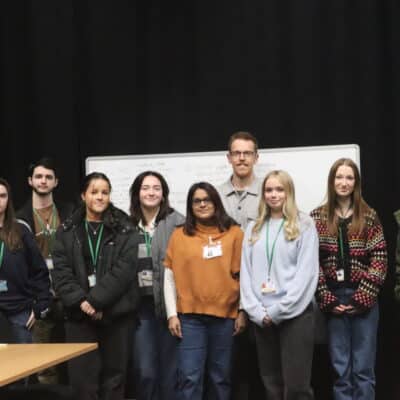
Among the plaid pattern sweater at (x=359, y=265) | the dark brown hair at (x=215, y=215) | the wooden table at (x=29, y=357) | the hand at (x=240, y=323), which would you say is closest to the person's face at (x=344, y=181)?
the plaid pattern sweater at (x=359, y=265)

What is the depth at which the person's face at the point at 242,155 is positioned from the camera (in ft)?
12.8

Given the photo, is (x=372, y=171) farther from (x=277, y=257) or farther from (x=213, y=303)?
(x=213, y=303)

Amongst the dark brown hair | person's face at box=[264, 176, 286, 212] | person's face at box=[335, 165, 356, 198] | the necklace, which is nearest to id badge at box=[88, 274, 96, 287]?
the necklace

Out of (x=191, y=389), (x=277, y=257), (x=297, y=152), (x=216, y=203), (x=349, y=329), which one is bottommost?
(x=191, y=389)

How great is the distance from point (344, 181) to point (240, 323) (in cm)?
99

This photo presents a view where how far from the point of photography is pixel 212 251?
3486 millimetres

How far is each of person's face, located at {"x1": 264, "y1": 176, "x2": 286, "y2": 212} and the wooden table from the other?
130cm

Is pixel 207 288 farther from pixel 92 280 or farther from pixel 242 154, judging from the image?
pixel 242 154

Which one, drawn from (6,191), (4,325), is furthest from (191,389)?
(6,191)

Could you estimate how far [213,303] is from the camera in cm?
344

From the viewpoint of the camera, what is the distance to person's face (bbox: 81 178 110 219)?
3600 mm

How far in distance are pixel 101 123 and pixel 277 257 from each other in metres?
2.22

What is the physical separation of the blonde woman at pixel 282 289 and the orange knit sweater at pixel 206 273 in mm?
101

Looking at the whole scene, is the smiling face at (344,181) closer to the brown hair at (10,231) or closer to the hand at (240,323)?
the hand at (240,323)
